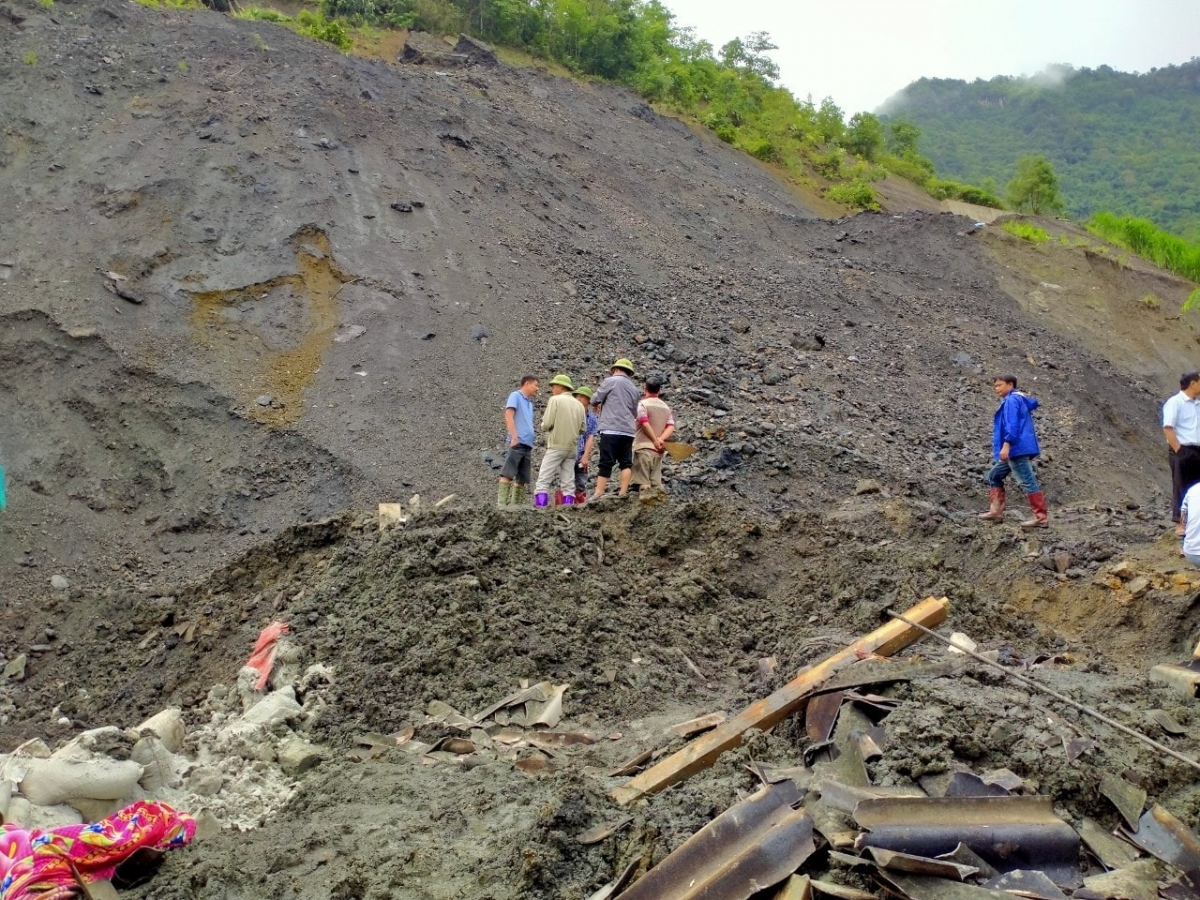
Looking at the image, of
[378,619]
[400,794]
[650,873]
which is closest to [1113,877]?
[650,873]

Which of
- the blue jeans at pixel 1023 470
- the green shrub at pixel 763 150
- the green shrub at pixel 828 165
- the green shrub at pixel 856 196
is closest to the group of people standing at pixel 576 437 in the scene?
the blue jeans at pixel 1023 470

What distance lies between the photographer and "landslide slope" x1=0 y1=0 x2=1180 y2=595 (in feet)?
36.0

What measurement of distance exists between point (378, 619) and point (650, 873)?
11.0 feet

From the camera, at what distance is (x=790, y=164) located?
1095 inches

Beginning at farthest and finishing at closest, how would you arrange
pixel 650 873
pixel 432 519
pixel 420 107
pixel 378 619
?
1. pixel 420 107
2. pixel 432 519
3. pixel 378 619
4. pixel 650 873

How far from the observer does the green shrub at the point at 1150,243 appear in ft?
77.5

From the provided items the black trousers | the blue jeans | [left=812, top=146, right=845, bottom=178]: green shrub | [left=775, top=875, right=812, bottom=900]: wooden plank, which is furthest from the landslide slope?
[left=812, top=146, right=845, bottom=178]: green shrub

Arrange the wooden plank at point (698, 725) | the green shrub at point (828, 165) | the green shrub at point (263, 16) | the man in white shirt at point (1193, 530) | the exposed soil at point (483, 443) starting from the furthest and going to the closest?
the green shrub at point (828, 165), the green shrub at point (263, 16), the man in white shirt at point (1193, 530), the wooden plank at point (698, 725), the exposed soil at point (483, 443)

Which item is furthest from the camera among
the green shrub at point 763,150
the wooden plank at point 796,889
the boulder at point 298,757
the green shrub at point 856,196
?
the green shrub at point 763,150

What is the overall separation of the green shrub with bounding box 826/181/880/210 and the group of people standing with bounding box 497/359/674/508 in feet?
62.5

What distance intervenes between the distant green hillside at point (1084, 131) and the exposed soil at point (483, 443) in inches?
1670

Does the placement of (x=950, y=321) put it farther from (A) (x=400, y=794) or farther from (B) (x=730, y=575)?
(A) (x=400, y=794)

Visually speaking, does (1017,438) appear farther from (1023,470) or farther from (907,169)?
(907,169)

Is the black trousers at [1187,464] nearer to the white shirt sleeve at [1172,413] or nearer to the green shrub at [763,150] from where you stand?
the white shirt sleeve at [1172,413]
